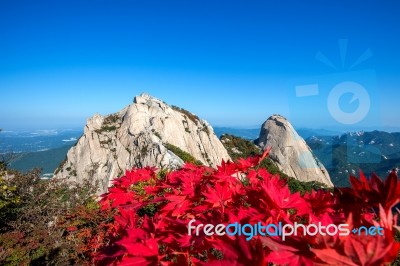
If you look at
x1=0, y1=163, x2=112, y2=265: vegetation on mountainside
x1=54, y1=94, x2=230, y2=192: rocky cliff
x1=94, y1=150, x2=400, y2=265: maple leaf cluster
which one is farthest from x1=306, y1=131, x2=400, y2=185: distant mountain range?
x1=94, y1=150, x2=400, y2=265: maple leaf cluster

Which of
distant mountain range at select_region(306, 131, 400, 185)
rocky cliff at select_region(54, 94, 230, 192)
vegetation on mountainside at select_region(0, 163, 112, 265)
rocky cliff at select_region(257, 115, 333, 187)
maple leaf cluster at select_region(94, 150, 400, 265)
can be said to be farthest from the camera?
Answer: distant mountain range at select_region(306, 131, 400, 185)

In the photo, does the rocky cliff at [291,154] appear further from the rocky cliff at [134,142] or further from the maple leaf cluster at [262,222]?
the maple leaf cluster at [262,222]

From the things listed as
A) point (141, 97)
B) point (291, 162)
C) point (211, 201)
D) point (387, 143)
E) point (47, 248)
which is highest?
point (141, 97)

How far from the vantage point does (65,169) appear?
2831 cm

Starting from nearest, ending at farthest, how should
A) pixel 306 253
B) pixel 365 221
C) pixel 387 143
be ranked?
pixel 306 253
pixel 365 221
pixel 387 143

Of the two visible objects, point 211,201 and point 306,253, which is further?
point 211,201

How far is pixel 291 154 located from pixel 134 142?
79.7 feet

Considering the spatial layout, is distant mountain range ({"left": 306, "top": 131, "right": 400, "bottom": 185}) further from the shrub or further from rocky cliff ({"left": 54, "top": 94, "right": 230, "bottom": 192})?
the shrub

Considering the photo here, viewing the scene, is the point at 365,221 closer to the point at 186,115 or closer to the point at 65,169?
the point at 65,169

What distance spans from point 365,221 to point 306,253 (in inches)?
19.6

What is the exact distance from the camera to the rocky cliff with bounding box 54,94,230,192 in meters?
25.9

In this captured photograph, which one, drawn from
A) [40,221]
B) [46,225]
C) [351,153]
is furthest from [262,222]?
[351,153]

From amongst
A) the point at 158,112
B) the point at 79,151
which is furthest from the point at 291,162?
the point at 79,151

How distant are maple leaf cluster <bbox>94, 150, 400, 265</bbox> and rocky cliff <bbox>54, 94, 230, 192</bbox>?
66.9 ft
